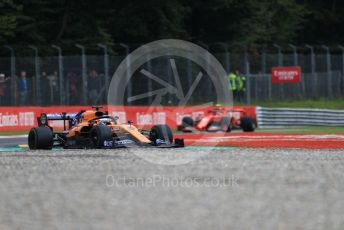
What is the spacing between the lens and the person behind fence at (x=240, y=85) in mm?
34384

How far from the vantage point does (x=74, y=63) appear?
30875mm

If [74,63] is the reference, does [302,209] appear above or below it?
below

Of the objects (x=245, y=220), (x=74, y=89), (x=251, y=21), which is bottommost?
(x=245, y=220)

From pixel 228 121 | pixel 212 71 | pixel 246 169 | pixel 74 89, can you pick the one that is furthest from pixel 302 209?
pixel 212 71

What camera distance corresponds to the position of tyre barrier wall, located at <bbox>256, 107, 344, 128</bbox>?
33.0 m

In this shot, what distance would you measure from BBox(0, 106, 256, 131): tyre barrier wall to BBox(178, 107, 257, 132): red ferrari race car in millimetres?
1361

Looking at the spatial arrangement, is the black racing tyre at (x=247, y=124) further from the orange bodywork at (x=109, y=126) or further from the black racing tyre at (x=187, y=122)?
the orange bodywork at (x=109, y=126)

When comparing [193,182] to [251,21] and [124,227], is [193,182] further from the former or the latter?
[251,21]

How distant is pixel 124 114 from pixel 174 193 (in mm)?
20949

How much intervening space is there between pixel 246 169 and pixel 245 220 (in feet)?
14.7

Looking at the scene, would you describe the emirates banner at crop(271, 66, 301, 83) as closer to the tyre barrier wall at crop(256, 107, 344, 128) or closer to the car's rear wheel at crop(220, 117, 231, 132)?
the tyre barrier wall at crop(256, 107, 344, 128)

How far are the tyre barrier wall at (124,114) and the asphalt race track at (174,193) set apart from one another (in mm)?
14227

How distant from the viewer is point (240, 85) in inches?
1361

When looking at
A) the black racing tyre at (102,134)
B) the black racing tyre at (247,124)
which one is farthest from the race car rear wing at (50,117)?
the black racing tyre at (247,124)
